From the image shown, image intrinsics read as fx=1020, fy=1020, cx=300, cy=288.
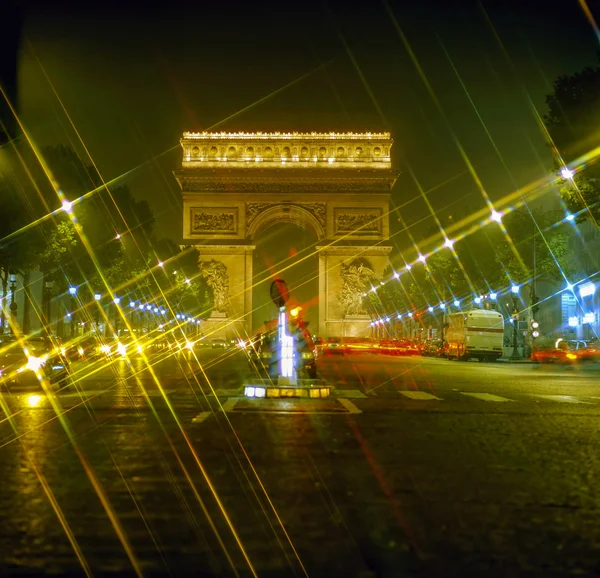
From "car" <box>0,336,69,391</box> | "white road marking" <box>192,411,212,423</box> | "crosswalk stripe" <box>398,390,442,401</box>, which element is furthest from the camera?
"car" <box>0,336,69,391</box>

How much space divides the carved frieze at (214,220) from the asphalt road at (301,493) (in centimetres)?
7438

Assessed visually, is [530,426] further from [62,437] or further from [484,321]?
[484,321]

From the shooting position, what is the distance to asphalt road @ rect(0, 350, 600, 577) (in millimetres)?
5699

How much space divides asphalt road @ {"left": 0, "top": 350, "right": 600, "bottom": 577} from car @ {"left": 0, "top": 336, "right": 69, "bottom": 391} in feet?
28.6

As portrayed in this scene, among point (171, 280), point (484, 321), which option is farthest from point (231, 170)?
point (484, 321)

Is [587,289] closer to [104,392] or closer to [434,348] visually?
[434,348]

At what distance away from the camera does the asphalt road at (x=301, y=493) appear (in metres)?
5.70

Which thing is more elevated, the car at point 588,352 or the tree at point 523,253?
the tree at point 523,253

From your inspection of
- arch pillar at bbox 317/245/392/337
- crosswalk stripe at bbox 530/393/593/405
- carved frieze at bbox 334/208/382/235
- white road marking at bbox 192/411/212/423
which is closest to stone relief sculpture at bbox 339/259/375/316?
arch pillar at bbox 317/245/392/337

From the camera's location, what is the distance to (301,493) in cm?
793

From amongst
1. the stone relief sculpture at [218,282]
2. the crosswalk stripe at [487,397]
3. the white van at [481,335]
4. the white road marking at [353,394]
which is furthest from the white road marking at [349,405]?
the stone relief sculpture at [218,282]

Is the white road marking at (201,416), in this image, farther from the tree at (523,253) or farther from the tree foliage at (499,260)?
the tree at (523,253)

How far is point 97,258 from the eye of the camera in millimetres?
61438

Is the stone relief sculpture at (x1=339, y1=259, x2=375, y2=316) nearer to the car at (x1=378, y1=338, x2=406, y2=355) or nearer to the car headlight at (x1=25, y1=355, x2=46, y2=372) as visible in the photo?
the car at (x1=378, y1=338, x2=406, y2=355)
